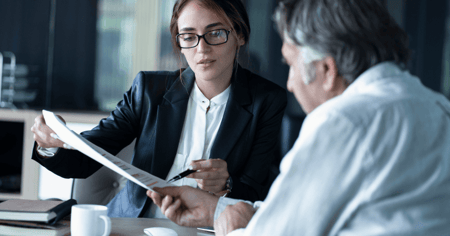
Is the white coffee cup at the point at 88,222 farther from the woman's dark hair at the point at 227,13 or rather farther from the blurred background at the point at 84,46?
the blurred background at the point at 84,46

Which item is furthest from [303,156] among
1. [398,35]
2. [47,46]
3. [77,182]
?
[47,46]

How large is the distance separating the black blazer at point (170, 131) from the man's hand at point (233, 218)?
1.32 ft

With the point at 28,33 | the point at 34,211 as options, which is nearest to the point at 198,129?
the point at 34,211

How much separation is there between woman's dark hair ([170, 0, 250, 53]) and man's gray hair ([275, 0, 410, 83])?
73cm

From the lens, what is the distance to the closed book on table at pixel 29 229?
812 mm

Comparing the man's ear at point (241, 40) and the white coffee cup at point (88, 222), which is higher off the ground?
the man's ear at point (241, 40)

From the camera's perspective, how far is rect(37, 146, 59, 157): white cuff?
1.21 meters

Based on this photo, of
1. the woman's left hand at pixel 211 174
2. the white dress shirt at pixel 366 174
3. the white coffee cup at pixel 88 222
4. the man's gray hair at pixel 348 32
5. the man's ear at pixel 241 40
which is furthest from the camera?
the man's ear at pixel 241 40

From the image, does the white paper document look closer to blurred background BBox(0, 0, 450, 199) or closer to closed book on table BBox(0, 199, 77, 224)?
closed book on table BBox(0, 199, 77, 224)

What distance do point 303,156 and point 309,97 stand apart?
0.74 feet

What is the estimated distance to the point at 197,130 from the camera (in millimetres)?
1438

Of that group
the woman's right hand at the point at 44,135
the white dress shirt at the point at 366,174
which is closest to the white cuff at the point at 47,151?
the woman's right hand at the point at 44,135

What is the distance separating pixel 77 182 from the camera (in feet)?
4.75

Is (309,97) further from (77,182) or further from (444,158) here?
(77,182)
